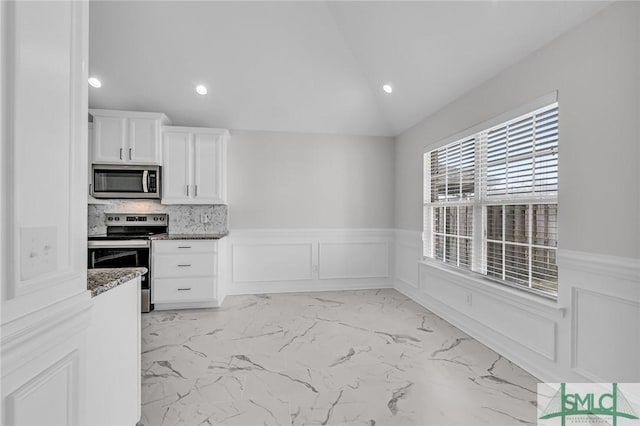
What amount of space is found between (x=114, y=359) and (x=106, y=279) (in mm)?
353

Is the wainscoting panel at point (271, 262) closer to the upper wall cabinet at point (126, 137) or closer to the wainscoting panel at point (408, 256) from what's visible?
the wainscoting panel at point (408, 256)

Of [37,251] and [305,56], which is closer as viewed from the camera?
[37,251]

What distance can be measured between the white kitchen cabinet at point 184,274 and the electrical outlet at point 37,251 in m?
3.15

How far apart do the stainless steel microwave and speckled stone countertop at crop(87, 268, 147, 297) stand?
2724 mm

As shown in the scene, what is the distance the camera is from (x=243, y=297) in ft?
14.8

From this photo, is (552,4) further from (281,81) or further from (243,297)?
(243,297)

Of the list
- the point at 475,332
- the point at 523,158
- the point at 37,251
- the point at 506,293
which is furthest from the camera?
the point at 475,332

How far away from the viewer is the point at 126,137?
4.00 m

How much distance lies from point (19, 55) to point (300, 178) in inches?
162

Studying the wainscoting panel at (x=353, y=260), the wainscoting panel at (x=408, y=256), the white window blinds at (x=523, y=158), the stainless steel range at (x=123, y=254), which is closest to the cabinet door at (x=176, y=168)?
the stainless steel range at (x=123, y=254)

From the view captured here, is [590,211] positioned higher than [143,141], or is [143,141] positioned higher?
[143,141]

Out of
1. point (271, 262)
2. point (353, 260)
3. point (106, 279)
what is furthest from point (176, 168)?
point (106, 279)

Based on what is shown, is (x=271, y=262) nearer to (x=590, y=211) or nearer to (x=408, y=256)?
(x=408, y=256)

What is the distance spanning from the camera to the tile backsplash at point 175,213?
439 centimetres
